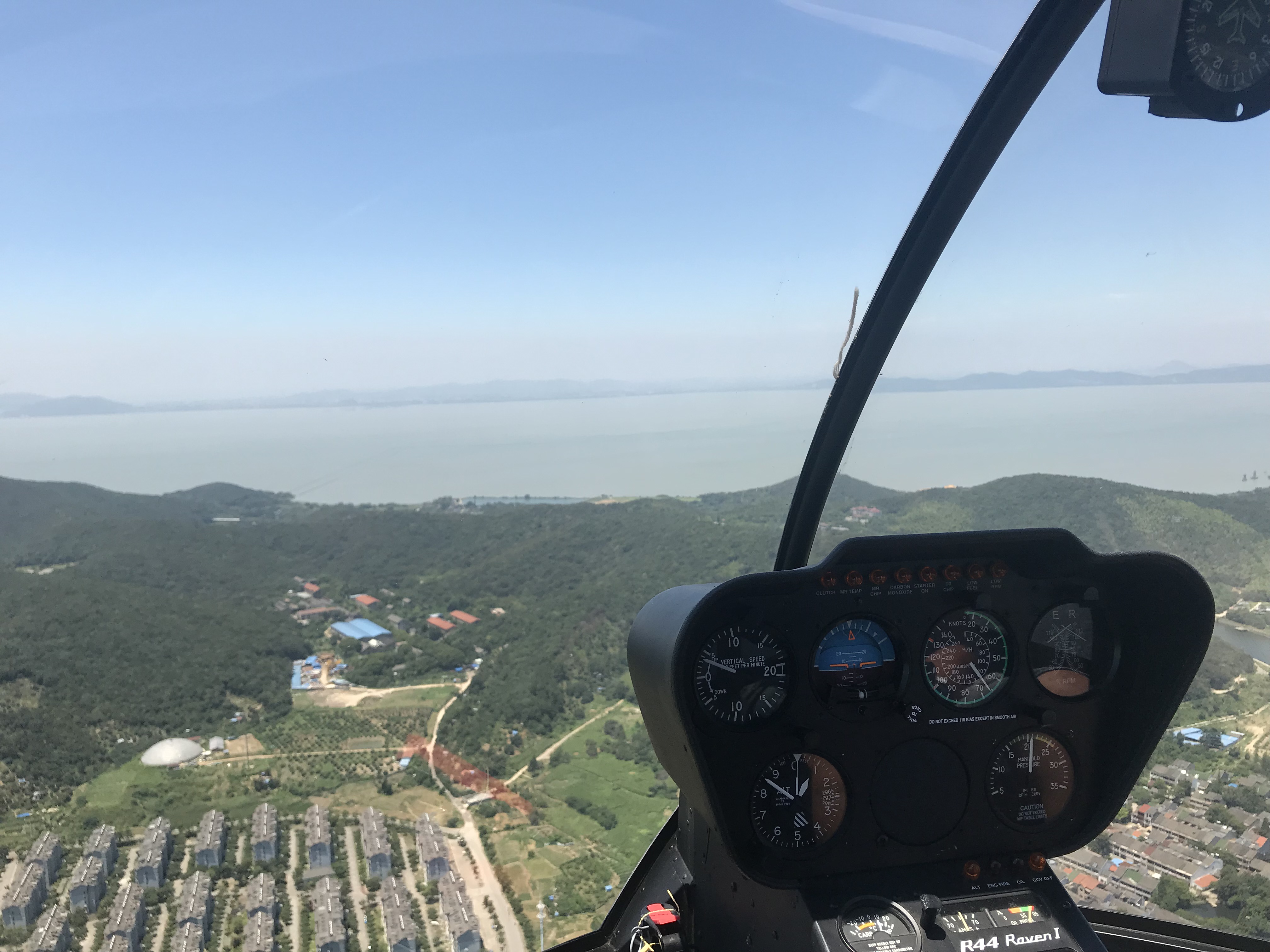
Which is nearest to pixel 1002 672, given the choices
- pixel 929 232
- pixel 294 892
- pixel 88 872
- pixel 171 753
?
pixel 929 232

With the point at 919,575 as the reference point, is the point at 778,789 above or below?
below

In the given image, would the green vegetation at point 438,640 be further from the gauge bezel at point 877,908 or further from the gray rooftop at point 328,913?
the gauge bezel at point 877,908

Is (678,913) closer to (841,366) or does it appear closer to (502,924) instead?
(502,924)

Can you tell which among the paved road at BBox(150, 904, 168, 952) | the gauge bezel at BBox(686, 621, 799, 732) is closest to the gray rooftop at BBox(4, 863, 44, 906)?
the paved road at BBox(150, 904, 168, 952)

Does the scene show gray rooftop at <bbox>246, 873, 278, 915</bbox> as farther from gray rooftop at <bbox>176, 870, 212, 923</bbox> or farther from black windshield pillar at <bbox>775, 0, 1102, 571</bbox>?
black windshield pillar at <bbox>775, 0, 1102, 571</bbox>

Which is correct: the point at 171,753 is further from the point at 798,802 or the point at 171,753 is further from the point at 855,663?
the point at 855,663

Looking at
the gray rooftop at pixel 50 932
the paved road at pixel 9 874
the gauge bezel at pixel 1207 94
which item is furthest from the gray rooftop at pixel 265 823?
the gauge bezel at pixel 1207 94
